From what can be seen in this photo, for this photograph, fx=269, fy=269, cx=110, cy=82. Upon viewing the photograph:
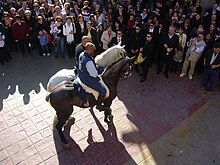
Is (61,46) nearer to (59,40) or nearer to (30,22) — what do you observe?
(59,40)

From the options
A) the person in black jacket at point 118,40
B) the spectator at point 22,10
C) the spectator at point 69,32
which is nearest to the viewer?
the person in black jacket at point 118,40

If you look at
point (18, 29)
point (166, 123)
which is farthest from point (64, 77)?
point (18, 29)

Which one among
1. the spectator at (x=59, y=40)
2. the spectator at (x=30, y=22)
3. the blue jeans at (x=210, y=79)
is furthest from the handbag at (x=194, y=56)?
the spectator at (x=30, y=22)

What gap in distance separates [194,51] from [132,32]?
2.26 m

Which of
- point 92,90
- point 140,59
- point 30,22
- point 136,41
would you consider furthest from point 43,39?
point 92,90

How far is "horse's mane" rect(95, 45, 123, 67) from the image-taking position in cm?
667

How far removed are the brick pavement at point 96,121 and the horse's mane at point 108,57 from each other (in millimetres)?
2028

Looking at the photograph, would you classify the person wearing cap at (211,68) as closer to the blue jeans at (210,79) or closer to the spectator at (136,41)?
the blue jeans at (210,79)

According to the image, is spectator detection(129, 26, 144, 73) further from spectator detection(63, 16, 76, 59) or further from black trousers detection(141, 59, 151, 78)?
spectator detection(63, 16, 76, 59)

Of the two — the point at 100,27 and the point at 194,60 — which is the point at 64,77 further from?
the point at 194,60

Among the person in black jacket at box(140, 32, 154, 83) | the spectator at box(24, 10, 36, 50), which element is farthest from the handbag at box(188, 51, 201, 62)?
the spectator at box(24, 10, 36, 50)

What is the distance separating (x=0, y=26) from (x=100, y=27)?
12.5 feet

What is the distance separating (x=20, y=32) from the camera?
1080 centimetres

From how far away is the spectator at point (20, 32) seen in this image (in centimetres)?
1061
